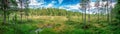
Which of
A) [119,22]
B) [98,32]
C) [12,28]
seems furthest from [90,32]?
[12,28]

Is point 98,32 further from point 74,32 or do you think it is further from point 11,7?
point 11,7

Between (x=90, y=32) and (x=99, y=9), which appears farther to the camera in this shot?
(x=99, y=9)

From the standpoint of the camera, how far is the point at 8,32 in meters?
76.3

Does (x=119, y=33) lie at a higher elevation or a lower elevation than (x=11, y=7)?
lower

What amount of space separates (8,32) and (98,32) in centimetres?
2523

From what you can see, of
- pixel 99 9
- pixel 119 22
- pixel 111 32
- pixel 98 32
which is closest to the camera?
pixel 119 22

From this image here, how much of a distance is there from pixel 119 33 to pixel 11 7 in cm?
3404

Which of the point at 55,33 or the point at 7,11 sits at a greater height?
the point at 7,11

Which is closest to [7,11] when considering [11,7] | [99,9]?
[11,7]

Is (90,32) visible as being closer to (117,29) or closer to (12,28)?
(117,29)

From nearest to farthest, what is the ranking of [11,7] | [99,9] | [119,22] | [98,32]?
1. [119,22]
2. [98,32]
3. [11,7]
4. [99,9]

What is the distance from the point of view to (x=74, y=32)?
267ft

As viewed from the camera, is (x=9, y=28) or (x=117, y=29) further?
(x=9, y=28)

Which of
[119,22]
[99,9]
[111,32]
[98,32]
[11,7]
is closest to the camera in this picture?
[119,22]
